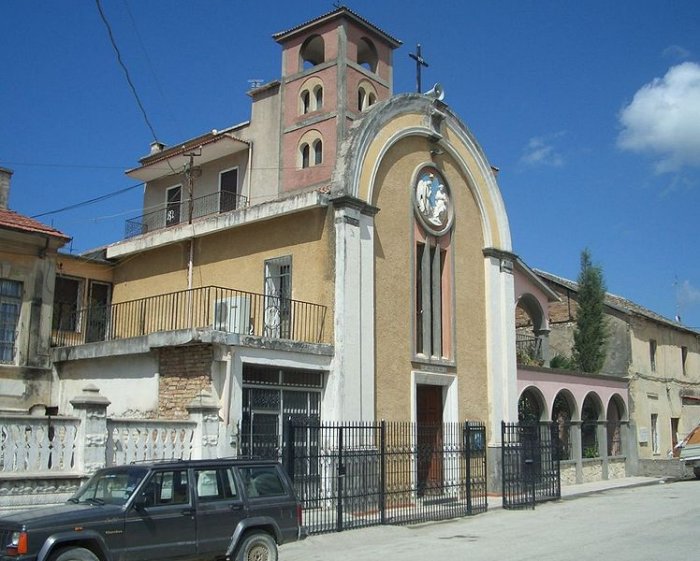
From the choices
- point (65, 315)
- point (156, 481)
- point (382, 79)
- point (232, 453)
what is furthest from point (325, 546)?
point (382, 79)

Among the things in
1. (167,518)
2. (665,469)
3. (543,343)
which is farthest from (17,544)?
(665,469)

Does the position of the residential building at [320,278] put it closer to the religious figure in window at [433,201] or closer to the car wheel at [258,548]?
the religious figure in window at [433,201]

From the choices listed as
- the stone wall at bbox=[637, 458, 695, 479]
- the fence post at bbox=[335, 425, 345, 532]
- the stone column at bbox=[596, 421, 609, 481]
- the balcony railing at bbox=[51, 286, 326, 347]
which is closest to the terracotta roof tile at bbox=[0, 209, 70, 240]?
the balcony railing at bbox=[51, 286, 326, 347]

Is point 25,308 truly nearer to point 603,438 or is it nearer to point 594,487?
point 594,487

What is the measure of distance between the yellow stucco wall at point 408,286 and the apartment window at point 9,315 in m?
8.75

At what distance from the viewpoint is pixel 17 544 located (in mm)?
8430

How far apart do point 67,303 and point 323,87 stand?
409 inches

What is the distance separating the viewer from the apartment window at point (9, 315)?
19.3 metres

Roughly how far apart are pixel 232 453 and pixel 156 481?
5.66 meters

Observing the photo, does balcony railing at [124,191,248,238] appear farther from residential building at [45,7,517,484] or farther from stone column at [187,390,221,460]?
stone column at [187,390,221,460]

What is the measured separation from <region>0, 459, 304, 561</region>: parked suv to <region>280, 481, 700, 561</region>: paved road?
1.85 metres

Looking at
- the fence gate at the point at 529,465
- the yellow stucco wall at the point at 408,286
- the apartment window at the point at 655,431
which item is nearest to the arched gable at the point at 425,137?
the yellow stucco wall at the point at 408,286

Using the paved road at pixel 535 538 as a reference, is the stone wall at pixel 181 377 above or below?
above

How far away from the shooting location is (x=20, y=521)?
868 cm
